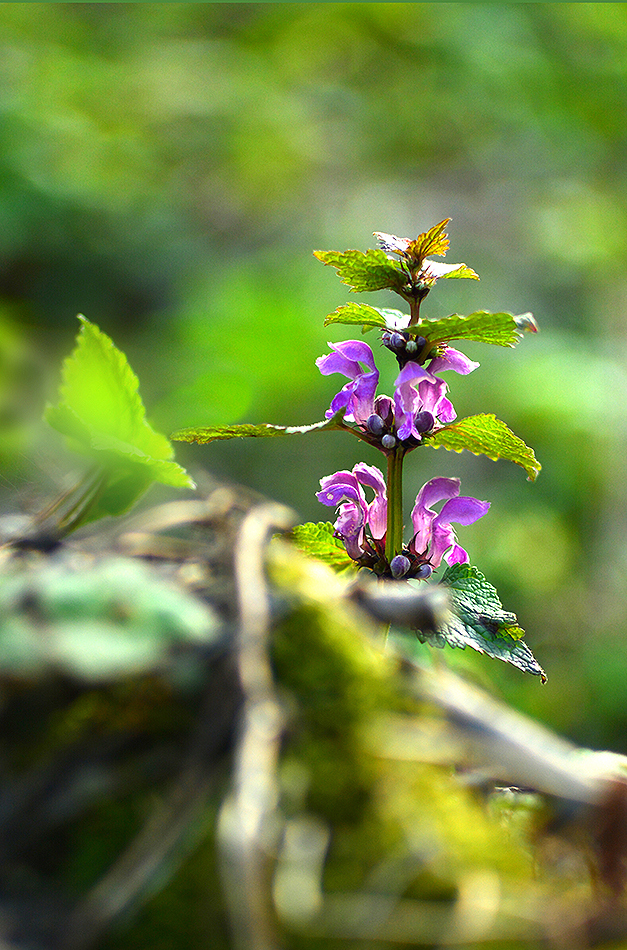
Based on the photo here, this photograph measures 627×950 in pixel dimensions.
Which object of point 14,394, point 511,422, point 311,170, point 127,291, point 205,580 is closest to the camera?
point 205,580

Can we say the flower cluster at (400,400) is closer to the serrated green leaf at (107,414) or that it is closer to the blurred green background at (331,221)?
the serrated green leaf at (107,414)

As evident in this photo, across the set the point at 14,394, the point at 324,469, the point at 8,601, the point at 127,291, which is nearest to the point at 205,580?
the point at 8,601

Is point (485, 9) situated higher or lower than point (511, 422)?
higher

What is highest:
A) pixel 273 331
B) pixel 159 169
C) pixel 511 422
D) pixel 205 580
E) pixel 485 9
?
pixel 485 9

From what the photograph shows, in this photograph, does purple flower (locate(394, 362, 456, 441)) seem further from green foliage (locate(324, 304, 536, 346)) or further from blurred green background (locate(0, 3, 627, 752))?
blurred green background (locate(0, 3, 627, 752))

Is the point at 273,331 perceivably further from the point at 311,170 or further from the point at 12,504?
the point at 12,504

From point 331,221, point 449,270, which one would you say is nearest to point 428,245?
point 449,270

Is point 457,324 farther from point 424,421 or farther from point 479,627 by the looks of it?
point 479,627
